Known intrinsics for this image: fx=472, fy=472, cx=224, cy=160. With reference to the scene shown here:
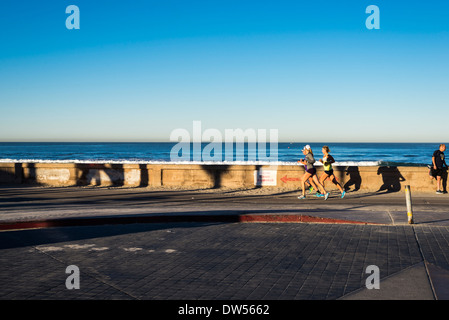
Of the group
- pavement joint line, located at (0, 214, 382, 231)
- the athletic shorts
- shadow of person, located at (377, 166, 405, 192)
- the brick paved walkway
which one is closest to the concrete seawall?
shadow of person, located at (377, 166, 405, 192)

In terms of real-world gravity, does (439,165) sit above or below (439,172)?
above

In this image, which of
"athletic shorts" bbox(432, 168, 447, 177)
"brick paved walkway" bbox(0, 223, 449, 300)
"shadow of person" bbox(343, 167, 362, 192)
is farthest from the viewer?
"shadow of person" bbox(343, 167, 362, 192)

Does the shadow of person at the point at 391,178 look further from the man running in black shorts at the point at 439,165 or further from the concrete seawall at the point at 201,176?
the man running in black shorts at the point at 439,165

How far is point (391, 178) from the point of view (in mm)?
17344

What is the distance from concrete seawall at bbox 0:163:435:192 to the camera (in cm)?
1734

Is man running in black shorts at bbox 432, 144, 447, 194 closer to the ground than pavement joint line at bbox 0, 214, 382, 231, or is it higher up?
higher up

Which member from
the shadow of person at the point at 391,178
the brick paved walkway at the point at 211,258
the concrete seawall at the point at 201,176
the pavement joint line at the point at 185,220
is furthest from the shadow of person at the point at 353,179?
the brick paved walkway at the point at 211,258

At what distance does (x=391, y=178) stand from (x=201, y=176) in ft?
23.8

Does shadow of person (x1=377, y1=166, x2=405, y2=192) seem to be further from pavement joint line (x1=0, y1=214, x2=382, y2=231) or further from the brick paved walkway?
the brick paved walkway

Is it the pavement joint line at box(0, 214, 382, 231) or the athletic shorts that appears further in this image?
the athletic shorts

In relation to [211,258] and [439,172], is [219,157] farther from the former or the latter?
[211,258]

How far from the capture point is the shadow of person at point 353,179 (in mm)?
17578

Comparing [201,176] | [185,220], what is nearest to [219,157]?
[201,176]
